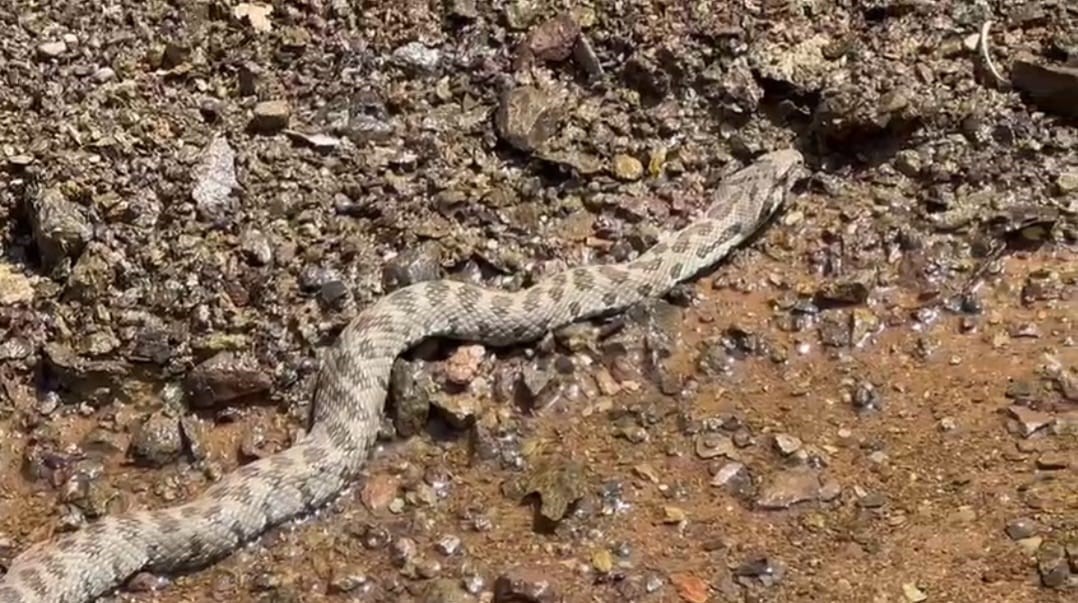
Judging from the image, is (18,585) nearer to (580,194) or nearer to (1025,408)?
(580,194)

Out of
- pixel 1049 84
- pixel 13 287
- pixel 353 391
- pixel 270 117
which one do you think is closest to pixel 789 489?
pixel 353 391

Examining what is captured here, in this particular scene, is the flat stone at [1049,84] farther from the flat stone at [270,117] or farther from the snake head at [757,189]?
the flat stone at [270,117]

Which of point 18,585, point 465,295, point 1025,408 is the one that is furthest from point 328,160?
point 1025,408

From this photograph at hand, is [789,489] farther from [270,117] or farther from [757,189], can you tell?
[270,117]

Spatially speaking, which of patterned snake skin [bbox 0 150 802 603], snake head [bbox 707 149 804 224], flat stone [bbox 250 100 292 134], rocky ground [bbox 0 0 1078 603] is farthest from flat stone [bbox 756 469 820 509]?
flat stone [bbox 250 100 292 134]

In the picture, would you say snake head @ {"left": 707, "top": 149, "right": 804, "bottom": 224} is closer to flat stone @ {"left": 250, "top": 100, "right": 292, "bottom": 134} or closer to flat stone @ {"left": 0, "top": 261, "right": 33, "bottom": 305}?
flat stone @ {"left": 250, "top": 100, "right": 292, "bottom": 134}

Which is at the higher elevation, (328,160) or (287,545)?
(328,160)
